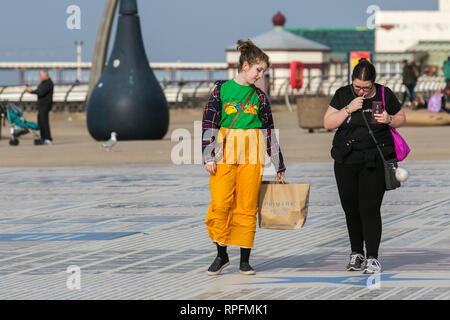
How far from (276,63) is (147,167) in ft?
172

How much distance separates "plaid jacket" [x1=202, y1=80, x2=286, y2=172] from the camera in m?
7.99

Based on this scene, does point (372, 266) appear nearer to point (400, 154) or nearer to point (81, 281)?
point (400, 154)

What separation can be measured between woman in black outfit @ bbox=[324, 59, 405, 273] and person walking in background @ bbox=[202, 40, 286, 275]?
0.46 m

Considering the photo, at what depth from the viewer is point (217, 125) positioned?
26.4ft

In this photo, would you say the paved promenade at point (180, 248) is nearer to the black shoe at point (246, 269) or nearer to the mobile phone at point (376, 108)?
the black shoe at point (246, 269)

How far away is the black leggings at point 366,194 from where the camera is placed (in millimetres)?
7973

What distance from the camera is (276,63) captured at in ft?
231

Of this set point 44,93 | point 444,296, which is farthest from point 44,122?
point 444,296

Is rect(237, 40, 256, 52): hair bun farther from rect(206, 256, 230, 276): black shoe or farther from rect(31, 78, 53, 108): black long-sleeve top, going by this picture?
rect(31, 78, 53, 108): black long-sleeve top

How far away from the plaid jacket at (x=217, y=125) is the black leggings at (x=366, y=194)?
0.46 metres

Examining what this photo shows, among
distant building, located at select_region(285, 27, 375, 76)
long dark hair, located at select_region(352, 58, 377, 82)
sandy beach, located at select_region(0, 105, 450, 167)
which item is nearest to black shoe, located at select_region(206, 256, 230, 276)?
long dark hair, located at select_region(352, 58, 377, 82)

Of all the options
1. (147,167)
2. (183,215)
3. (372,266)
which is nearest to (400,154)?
(372,266)

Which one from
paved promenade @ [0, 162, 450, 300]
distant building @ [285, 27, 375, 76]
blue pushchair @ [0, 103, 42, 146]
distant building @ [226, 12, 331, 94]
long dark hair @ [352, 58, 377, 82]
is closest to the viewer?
paved promenade @ [0, 162, 450, 300]

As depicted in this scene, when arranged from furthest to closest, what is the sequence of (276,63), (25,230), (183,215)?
(276,63) < (183,215) < (25,230)
